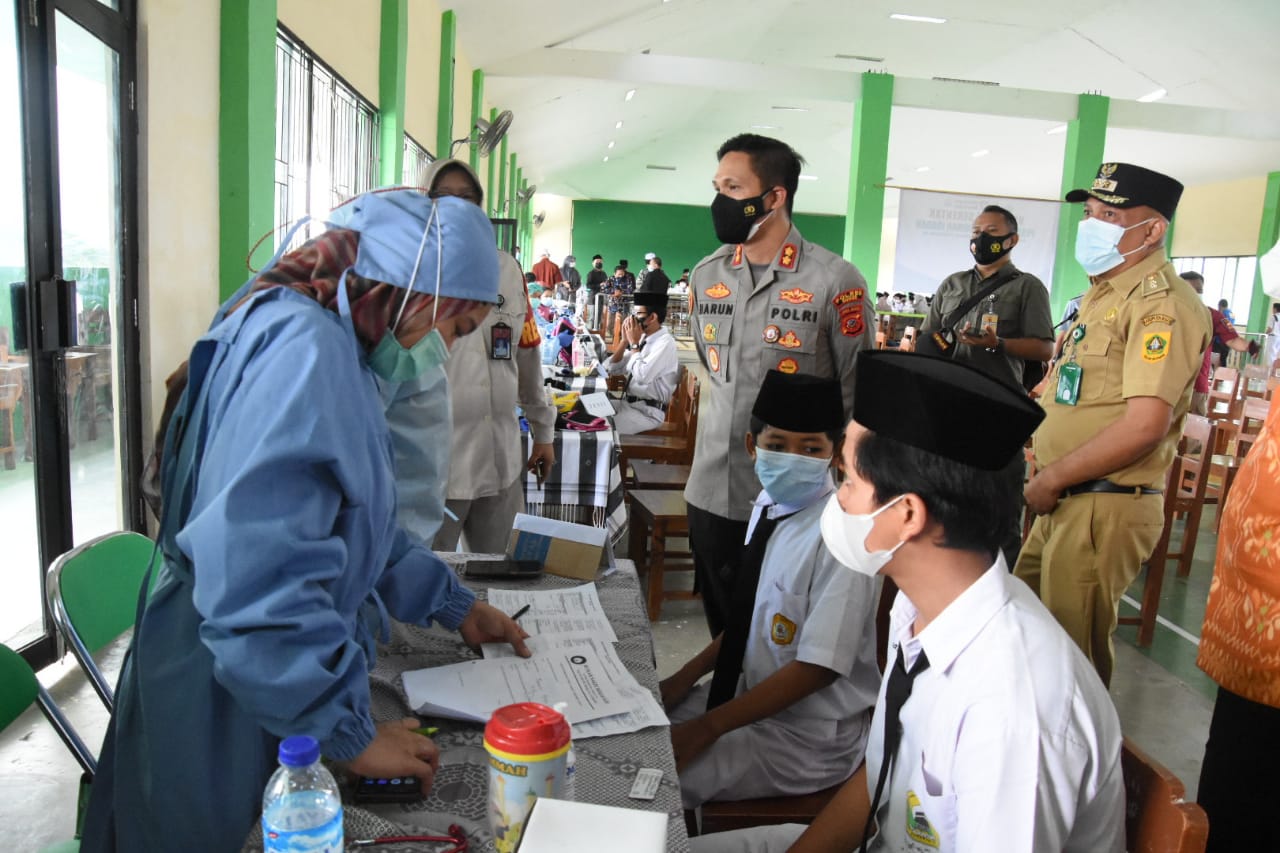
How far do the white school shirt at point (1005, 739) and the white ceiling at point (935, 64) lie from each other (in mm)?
7860

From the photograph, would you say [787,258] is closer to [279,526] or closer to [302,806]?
[279,526]

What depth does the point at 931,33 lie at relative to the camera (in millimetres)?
9664

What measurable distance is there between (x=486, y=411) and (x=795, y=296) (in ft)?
3.57

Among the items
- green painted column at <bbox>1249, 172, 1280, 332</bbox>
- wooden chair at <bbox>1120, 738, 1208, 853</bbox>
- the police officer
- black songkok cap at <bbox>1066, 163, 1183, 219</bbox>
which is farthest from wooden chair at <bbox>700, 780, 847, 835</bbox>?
green painted column at <bbox>1249, 172, 1280, 332</bbox>

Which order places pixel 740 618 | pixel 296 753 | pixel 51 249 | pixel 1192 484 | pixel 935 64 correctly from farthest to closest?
pixel 935 64 < pixel 1192 484 < pixel 51 249 < pixel 740 618 < pixel 296 753

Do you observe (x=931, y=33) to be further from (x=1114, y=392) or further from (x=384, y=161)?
(x=1114, y=392)

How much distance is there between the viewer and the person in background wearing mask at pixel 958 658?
94 cm

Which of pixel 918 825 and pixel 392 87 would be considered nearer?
pixel 918 825

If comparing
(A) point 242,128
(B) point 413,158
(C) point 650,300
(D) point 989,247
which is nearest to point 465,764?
(D) point 989,247

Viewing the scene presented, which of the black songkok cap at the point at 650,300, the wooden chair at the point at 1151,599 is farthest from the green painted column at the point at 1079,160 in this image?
the wooden chair at the point at 1151,599

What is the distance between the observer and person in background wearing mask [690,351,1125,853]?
0.94 metres

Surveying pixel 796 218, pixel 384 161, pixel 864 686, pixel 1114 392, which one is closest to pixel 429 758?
pixel 864 686

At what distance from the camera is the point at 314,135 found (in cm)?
505

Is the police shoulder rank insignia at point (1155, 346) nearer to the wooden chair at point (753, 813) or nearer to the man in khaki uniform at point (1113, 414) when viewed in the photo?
the man in khaki uniform at point (1113, 414)
